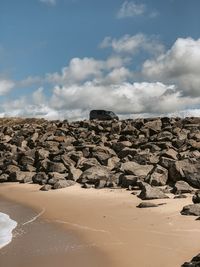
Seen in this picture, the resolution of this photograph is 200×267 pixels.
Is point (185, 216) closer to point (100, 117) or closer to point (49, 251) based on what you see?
point (49, 251)

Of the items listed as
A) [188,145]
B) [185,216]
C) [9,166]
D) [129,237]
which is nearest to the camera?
[129,237]

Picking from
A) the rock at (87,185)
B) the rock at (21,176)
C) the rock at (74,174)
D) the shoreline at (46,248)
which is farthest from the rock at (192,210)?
the rock at (21,176)

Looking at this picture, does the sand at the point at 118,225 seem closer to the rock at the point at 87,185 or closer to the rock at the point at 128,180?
the rock at the point at 87,185

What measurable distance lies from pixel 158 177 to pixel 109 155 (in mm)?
6179

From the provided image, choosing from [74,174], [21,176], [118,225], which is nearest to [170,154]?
[74,174]

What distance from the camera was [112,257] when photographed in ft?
33.7

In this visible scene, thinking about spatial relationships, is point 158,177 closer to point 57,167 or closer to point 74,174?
point 74,174

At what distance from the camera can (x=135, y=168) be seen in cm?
2055

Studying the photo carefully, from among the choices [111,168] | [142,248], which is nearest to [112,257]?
[142,248]

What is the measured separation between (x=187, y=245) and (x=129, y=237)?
1.62m

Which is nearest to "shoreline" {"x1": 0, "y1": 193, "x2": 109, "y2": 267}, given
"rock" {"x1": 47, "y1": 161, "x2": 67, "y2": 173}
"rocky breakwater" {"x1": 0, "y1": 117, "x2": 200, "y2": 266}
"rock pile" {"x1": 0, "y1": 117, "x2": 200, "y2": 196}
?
"rocky breakwater" {"x1": 0, "y1": 117, "x2": 200, "y2": 266}

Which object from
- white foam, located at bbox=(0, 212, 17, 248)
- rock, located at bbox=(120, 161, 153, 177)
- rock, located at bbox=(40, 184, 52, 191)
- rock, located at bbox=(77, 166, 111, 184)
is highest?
rock, located at bbox=(120, 161, 153, 177)

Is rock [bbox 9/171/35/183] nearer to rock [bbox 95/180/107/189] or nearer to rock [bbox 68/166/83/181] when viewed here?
rock [bbox 68/166/83/181]

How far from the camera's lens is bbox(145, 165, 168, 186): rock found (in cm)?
1873
